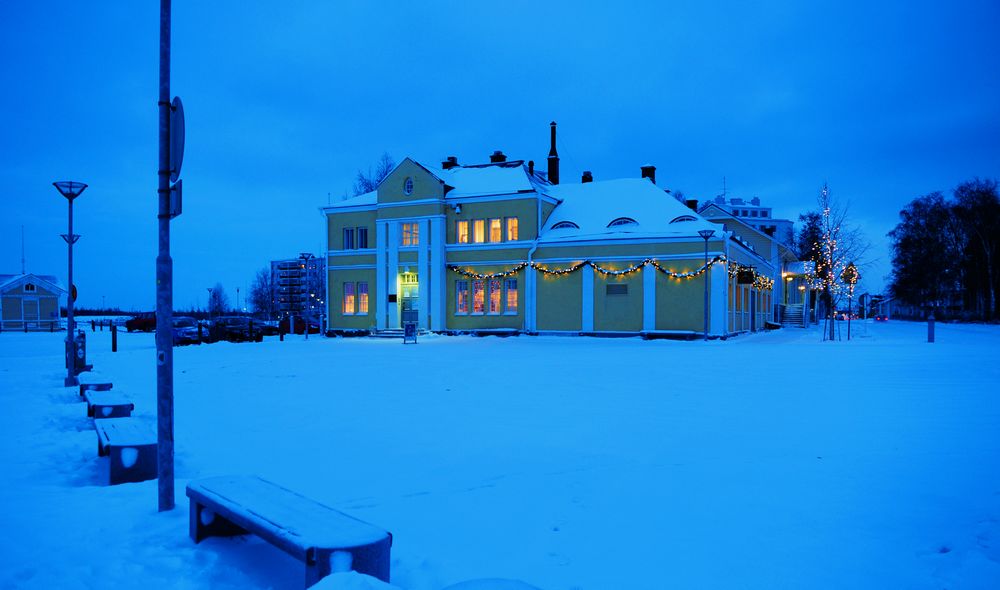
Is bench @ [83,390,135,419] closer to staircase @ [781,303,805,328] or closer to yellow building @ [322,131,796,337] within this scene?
yellow building @ [322,131,796,337]

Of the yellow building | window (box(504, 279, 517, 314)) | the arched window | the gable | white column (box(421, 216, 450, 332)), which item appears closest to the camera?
the yellow building

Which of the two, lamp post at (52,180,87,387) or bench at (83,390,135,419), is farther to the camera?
lamp post at (52,180,87,387)

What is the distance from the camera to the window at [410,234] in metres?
35.1

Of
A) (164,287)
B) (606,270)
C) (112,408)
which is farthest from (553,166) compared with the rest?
(164,287)

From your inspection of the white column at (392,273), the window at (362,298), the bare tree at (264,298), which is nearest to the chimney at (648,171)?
the white column at (392,273)

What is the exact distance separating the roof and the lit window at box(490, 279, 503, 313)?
1707 inches

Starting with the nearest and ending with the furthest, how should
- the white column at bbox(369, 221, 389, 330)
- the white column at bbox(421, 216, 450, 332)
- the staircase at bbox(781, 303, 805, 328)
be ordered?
the white column at bbox(421, 216, 450, 332) < the white column at bbox(369, 221, 389, 330) < the staircase at bbox(781, 303, 805, 328)

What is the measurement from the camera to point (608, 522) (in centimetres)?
495

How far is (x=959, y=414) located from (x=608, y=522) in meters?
6.85

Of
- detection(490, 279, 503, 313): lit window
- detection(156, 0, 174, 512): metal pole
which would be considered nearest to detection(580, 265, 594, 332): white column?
detection(490, 279, 503, 313): lit window

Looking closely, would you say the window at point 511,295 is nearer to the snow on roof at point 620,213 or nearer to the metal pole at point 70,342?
the snow on roof at point 620,213

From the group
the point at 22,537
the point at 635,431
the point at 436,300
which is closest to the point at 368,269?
the point at 436,300

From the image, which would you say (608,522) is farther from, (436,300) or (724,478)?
(436,300)

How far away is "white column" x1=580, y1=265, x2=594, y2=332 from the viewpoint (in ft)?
104
